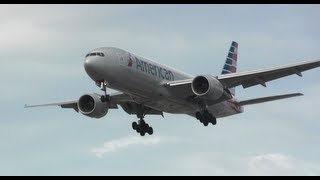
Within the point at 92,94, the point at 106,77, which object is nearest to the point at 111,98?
the point at 92,94

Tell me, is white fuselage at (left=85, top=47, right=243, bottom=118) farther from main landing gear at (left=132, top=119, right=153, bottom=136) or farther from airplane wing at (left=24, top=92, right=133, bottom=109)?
main landing gear at (left=132, top=119, right=153, bottom=136)

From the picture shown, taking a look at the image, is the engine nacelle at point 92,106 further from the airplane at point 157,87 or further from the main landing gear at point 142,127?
the main landing gear at point 142,127

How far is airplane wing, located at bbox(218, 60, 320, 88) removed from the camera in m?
58.0

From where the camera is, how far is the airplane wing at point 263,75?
2285 inches

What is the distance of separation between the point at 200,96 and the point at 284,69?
6335 millimetres

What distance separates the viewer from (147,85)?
195 ft

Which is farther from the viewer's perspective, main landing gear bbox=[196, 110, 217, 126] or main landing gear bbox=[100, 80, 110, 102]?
main landing gear bbox=[196, 110, 217, 126]

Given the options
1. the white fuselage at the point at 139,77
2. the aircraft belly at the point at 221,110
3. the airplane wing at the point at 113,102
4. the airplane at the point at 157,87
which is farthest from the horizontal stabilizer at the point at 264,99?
the airplane wing at the point at 113,102

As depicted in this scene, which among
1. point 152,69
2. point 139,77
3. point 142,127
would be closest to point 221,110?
point 142,127

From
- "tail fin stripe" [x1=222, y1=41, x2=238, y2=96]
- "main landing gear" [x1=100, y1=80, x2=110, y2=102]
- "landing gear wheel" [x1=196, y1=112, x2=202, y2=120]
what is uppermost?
"tail fin stripe" [x1=222, y1=41, x2=238, y2=96]

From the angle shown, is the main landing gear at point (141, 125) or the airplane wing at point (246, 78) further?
the main landing gear at point (141, 125)

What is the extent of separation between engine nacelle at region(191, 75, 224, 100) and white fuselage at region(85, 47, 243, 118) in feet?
6.80

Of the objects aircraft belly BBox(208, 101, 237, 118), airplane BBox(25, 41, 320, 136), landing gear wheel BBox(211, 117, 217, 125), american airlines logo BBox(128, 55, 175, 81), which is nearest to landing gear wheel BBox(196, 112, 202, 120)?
airplane BBox(25, 41, 320, 136)

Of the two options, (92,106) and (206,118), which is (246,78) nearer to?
(206,118)
